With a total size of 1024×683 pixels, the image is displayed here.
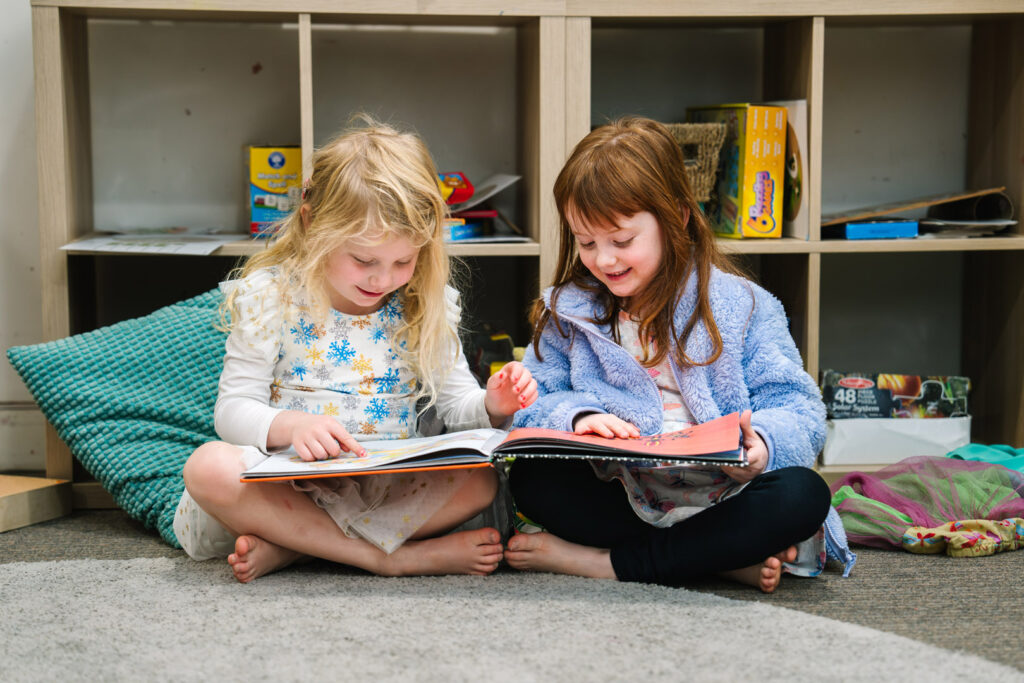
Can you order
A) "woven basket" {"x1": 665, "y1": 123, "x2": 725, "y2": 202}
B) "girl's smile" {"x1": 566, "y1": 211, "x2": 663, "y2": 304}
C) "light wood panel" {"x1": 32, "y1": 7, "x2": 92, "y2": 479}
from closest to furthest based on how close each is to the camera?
"girl's smile" {"x1": 566, "y1": 211, "x2": 663, "y2": 304}, "light wood panel" {"x1": 32, "y1": 7, "x2": 92, "y2": 479}, "woven basket" {"x1": 665, "y1": 123, "x2": 725, "y2": 202}

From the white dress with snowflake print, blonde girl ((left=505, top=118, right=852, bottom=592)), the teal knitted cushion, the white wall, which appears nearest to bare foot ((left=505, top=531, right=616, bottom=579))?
blonde girl ((left=505, top=118, right=852, bottom=592))

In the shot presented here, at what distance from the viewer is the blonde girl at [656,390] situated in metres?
1.17

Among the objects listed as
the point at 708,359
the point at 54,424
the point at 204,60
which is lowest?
the point at 54,424

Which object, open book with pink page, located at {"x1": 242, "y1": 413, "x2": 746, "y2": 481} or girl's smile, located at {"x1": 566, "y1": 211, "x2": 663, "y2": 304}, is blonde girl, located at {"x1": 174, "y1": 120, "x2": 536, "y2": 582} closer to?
open book with pink page, located at {"x1": 242, "y1": 413, "x2": 746, "y2": 481}

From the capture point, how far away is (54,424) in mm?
1495

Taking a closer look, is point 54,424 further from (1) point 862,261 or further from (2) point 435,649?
(1) point 862,261

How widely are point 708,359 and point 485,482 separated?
31cm

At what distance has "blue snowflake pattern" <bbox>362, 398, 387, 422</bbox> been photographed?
1294 mm

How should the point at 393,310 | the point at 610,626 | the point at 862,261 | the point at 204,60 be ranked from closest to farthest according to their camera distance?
the point at 610,626, the point at 393,310, the point at 204,60, the point at 862,261

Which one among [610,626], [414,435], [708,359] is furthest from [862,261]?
[610,626]

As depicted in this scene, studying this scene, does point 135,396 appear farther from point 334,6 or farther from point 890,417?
point 890,417

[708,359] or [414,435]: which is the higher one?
[708,359]

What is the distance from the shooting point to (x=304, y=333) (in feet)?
4.23

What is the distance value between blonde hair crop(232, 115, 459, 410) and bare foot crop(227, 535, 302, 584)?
0.28m
